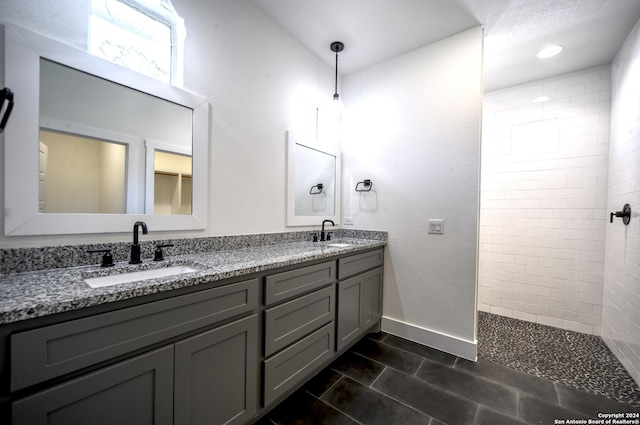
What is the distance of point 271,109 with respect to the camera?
85.3 inches

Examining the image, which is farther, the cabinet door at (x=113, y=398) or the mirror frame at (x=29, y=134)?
the mirror frame at (x=29, y=134)

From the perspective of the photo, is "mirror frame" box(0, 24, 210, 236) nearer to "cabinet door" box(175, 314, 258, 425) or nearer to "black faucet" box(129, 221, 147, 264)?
"black faucet" box(129, 221, 147, 264)

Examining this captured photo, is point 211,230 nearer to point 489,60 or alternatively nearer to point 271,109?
point 271,109

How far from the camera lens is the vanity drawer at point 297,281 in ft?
4.60

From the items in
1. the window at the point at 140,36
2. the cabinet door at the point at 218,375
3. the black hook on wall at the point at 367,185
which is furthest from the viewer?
the black hook on wall at the point at 367,185

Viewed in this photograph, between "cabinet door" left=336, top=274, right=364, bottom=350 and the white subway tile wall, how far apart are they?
1983mm

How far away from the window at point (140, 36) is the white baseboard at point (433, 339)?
2723 mm

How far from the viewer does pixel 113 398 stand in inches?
34.4

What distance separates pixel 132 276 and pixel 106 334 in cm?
49

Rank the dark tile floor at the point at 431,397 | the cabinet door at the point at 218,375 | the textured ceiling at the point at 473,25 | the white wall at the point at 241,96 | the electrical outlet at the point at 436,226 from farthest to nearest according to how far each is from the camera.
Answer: the electrical outlet at the point at 436,226
the textured ceiling at the point at 473,25
the white wall at the point at 241,96
the dark tile floor at the point at 431,397
the cabinet door at the point at 218,375

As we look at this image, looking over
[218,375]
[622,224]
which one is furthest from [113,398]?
[622,224]

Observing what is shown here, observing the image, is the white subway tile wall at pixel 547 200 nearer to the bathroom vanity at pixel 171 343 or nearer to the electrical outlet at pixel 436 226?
the electrical outlet at pixel 436 226

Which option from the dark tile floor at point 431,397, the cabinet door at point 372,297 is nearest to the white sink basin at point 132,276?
the dark tile floor at point 431,397

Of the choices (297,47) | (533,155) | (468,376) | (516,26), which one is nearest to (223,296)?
(468,376)
